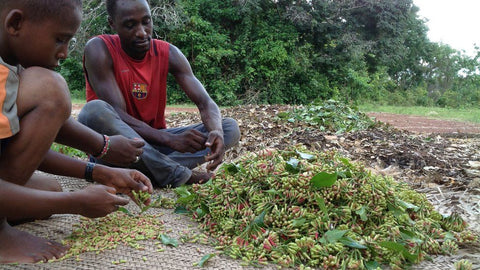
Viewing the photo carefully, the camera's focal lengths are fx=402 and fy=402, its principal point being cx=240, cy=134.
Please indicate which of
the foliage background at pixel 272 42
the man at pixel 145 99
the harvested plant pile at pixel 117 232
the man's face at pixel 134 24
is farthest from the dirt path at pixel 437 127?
the foliage background at pixel 272 42

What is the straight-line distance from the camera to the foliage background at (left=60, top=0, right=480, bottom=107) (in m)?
13.9

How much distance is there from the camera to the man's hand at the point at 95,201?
5.28ft

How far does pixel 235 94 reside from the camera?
14.7 metres

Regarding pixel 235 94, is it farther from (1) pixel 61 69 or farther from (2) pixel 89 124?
(2) pixel 89 124

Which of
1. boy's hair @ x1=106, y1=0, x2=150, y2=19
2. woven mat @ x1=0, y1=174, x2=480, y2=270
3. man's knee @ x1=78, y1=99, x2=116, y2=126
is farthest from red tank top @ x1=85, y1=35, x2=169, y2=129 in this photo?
woven mat @ x1=0, y1=174, x2=480, y2=270

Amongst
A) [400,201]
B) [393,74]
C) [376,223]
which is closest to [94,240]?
[376,223]

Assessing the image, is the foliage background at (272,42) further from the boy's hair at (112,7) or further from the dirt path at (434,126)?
the boy's hair at (112,7)

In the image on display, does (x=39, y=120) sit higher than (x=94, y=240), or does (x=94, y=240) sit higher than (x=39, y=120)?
(x=39, y=120)

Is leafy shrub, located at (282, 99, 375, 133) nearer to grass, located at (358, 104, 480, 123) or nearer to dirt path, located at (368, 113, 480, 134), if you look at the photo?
dirt path, located at (368, 113, 480, 134)

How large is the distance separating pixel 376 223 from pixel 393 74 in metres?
25.4

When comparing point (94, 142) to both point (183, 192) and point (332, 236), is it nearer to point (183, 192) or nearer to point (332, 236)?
point (183, 192)

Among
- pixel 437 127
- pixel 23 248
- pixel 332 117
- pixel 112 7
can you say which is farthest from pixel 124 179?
pixel 437 127

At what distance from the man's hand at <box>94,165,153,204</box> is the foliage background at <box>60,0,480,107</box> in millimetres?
11717

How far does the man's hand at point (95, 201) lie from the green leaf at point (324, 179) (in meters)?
0.89
